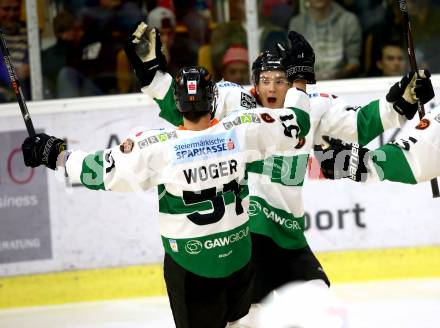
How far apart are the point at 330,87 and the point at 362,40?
43 cm

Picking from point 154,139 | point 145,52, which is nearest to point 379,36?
point 145,52

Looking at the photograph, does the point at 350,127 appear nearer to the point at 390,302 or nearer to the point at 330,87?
the point at 390,302

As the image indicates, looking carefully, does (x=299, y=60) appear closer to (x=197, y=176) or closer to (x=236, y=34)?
(x=197, y=176)

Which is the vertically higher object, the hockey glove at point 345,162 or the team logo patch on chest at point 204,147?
the team logo patch on chest at point 204,147

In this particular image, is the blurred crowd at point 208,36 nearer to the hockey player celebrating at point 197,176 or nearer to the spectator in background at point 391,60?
the spectator in background at point 391,60

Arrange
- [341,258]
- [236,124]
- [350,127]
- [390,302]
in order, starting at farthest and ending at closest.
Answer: [341,258]
[390,302]
[350,127]
[236,124]

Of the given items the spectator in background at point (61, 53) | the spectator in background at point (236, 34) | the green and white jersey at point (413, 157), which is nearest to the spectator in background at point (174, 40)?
the spectator in background at point (236, 34)

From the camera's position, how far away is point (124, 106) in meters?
6.79

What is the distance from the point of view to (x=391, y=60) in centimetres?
698

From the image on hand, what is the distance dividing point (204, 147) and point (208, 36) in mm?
3124

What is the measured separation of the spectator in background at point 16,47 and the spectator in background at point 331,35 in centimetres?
178

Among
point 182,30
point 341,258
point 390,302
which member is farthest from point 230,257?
point 182,30

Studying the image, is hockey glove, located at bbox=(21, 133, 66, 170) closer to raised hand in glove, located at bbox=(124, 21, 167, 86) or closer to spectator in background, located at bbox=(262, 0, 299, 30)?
raised hand in glove, located at bbox=(124, 21, 167, 86)

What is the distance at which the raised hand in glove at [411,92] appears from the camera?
4.05 meters
